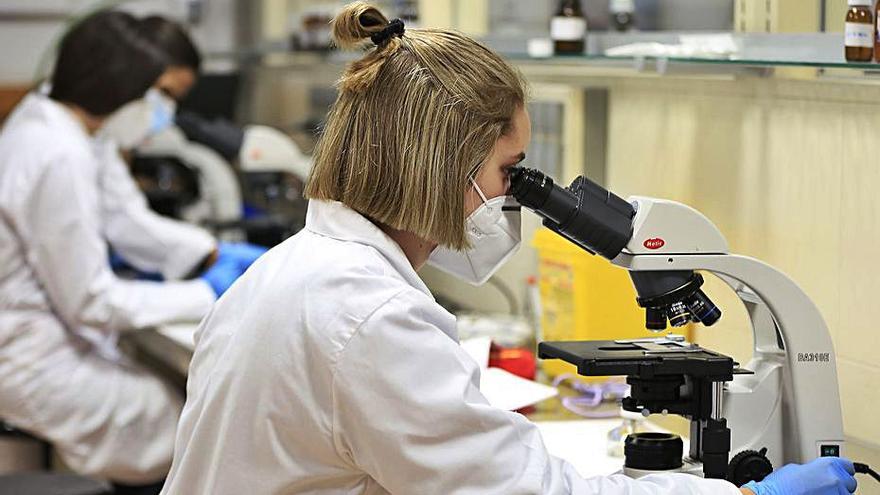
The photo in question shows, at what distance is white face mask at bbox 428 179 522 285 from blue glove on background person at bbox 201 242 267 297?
66.2 inches

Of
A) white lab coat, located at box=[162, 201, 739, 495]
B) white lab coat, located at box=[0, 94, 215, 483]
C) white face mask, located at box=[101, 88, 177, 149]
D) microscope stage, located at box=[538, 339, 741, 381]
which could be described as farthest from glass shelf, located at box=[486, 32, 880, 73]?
white face mask, located at box=[101, 88, 177, 149]

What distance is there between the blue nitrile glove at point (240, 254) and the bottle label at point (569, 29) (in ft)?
4.13

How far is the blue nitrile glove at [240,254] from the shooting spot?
3.27 metres

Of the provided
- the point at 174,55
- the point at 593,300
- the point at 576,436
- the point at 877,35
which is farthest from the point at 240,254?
the point at 877,35

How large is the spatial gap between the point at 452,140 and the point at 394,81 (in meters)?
0.10

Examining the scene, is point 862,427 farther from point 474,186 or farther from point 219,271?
point 219,271

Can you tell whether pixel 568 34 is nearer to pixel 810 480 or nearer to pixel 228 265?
pixel 810 480

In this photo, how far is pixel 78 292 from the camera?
2848 mm

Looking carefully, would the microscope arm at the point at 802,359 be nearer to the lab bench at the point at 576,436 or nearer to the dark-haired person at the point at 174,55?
the lab bench at the point at 576,436

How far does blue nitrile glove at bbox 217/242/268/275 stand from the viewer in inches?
129

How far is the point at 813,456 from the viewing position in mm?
1512

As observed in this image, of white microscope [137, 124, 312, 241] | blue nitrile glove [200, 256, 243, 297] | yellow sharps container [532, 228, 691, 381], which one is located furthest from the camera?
white microscope [137, 124, 312, 241]

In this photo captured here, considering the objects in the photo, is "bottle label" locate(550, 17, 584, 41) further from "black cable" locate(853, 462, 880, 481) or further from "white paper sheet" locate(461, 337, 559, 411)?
"black cable" locate(853, 462, 880, 481)

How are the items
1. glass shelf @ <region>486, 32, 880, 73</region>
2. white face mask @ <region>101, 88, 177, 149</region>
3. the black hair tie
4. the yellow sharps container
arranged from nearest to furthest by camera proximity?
→ 1. the black hair tie
2. glass shelf @ <region>486, 32, 880, 73</region>
3. the yellow sharps container
4. white face mask @ <region>101, 88, 177, 149</region>
